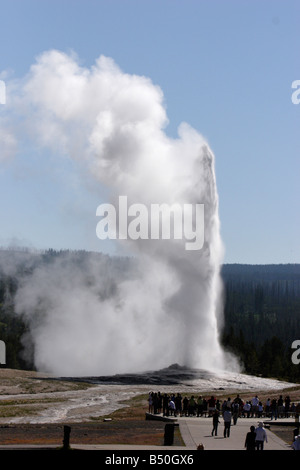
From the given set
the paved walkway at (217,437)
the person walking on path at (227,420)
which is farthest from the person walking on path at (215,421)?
the person walking on path at (227,420)

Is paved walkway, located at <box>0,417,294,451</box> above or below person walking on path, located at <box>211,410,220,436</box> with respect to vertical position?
below

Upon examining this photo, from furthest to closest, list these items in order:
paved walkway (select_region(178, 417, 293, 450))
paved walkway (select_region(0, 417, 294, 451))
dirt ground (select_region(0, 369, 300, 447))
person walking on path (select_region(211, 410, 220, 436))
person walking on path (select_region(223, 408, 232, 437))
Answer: person walking on path (select_region(211, 410, 220, 436)), person walking on path (select_region(223, 408, 232, 437)), dirt ground (select_region(0, 369, 300, 447)), paved walkway (select_region(178, 417, 293, 450)), paved walkway (select_region(0, 417, 294, 451))

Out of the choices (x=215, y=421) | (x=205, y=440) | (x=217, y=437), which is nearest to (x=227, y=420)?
(x=215, y=421)

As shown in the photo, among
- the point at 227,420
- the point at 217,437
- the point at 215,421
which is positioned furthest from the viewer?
the point at 215,421

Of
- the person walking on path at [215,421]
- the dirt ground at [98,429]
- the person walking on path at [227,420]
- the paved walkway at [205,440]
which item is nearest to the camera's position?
the paved walkway at [205,440]

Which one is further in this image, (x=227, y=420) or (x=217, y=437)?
(x=217, y=437)

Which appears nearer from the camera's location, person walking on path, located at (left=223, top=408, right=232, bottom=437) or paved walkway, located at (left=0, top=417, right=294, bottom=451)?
paved walkway, located at (left=0, top=417, right=294, bottom=451)

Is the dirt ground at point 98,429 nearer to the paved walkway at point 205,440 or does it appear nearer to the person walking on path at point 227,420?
the paved walkway at point 205,440

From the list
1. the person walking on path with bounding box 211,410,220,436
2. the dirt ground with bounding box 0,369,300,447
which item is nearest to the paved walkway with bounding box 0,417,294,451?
the person walking on path with bounding box 211,410,220,436

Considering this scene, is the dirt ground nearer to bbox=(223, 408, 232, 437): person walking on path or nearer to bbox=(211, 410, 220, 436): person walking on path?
bbox=(211, 410, 220, 436): person walking on path

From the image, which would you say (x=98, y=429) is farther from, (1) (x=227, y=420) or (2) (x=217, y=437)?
(1) (x=227, y=420)

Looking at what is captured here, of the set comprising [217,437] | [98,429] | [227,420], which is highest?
[227,420]

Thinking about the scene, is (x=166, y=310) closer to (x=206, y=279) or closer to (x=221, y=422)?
(x=206, y=279)

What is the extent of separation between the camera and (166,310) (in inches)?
3962
